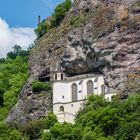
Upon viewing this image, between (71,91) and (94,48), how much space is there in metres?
9.17

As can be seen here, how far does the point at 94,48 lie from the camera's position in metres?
99.4

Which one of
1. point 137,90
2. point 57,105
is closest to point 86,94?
point 57,105

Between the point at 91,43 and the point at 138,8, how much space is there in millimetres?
7967

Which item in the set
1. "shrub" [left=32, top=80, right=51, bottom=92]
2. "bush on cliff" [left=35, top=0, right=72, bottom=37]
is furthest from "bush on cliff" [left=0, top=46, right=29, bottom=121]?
"shrub" [left=32, top=80, right=51, bottom=92]

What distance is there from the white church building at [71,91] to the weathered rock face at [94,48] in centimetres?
123

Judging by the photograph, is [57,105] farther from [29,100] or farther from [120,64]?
[120,64]

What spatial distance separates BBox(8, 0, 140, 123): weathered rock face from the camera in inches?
3777

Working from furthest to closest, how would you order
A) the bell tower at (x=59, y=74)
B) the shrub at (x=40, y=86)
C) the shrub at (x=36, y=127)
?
the shrub at (x=40, y=86) < the bell tower at (x=59, y=74) < the shrub at (x=36, y=127)

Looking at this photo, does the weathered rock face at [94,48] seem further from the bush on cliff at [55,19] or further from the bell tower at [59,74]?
the bush on cliff at [55,19]

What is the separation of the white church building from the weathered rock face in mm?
1230

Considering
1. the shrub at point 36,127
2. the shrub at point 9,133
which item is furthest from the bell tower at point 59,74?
the shrub at point 9,133

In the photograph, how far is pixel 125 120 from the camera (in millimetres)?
87562

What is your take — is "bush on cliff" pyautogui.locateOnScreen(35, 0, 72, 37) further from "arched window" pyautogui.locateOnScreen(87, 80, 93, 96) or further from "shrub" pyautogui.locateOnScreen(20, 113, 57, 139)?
"shrub" pyautogui.locateOnScreen(20, 113, 57, 139)

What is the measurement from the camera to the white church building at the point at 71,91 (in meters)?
102
